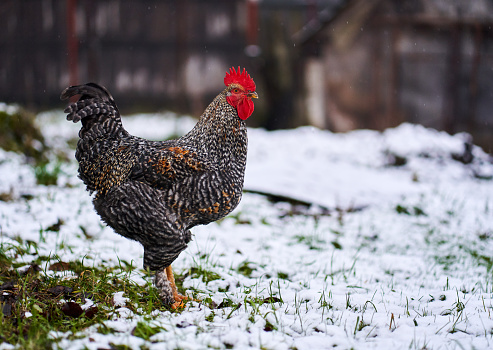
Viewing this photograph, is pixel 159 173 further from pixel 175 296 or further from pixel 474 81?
pixel 474 81

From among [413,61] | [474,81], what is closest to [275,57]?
[413,61]

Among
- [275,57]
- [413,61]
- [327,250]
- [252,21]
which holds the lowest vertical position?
[327,250]

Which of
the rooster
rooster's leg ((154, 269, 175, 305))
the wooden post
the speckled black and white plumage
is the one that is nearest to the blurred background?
the wooden post

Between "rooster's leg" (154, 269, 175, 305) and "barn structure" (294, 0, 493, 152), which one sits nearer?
"rooster's leg" (154, 269, 175, 305)

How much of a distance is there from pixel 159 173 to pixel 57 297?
1131 mm

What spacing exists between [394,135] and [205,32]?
19.7 ft

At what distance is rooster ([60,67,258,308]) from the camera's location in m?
3.07

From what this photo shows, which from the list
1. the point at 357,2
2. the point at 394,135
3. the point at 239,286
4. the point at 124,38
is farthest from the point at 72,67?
the point at 239,286

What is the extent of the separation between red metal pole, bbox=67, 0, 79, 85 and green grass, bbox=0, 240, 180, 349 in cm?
892

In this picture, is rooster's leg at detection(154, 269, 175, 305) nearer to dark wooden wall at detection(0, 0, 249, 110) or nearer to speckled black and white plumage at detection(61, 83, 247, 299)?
speckled black and white plumage at detection(61, 83, 247, 299)

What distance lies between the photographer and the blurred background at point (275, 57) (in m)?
10.2

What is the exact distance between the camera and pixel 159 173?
3.09 metres

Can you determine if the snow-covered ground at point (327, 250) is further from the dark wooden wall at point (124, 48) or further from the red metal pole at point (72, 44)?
the dark wooden wall at point (124, 48)

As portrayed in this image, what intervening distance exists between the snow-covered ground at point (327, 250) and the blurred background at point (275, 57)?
5.83ft
